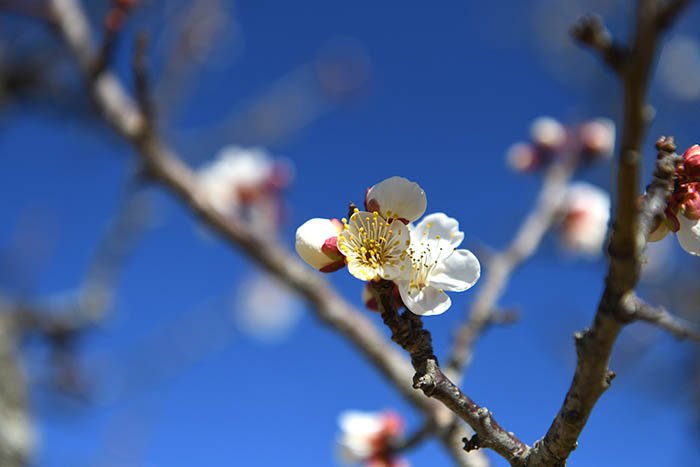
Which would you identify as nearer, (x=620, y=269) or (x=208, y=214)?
(x=620, y=269)

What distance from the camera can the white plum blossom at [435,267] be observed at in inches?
29.4

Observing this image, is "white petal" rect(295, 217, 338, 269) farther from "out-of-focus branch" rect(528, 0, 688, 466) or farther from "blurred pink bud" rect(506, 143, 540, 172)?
"blurred pink bud" rect(506, 143, 540, 172)

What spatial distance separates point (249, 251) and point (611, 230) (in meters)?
1.38

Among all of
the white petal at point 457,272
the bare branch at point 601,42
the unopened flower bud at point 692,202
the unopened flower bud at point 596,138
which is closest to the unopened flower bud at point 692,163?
the unopened flower bud at point 692,202

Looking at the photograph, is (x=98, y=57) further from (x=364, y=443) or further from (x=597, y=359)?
(x=597, y=359)

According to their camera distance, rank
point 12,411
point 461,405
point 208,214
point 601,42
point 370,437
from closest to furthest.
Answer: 1. point 601,42
2. point 461,405
3. point 370,437
4. point 208,214
5. point 12,411

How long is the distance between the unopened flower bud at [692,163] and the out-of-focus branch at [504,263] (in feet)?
2.29

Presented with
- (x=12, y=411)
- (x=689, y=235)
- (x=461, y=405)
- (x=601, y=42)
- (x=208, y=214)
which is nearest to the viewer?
(x=601, y=42)

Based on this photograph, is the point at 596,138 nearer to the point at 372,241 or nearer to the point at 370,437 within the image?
the point at 370,437

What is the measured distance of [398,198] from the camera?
75 cm

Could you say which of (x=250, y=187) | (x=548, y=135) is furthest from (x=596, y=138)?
(x=250, y=187)

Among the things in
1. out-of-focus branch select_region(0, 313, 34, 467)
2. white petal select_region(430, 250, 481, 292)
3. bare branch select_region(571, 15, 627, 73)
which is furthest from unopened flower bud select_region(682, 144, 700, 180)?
out-of-focus branch select_region(0, 313, 34, 467)

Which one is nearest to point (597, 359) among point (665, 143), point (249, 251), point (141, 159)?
point (665, 143)

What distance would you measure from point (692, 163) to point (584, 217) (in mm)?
1694
